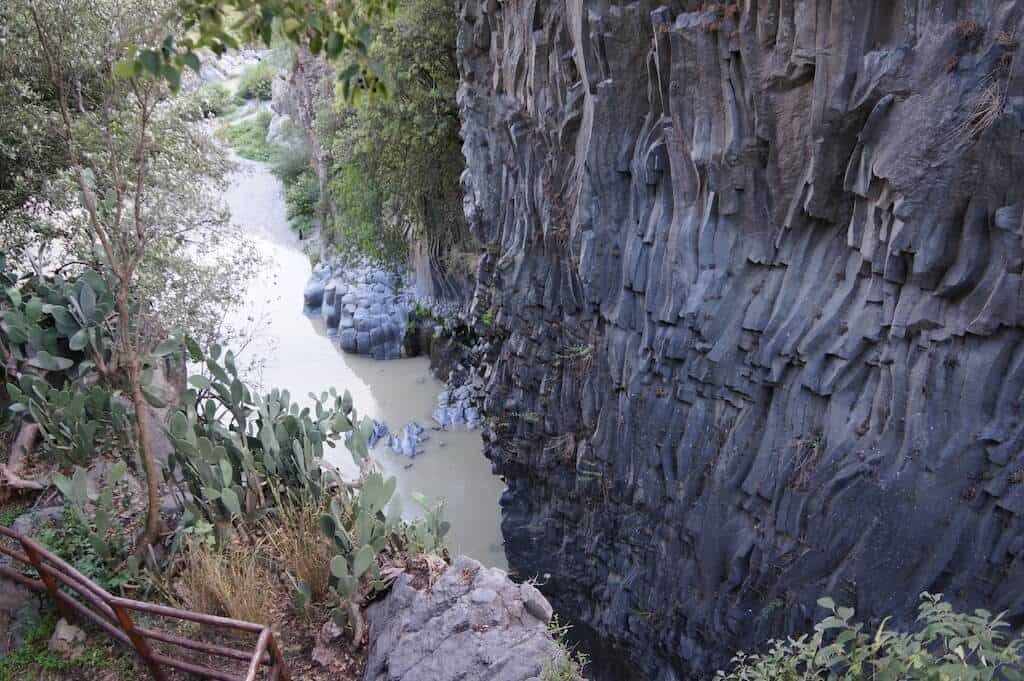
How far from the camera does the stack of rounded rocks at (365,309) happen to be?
1427 cm

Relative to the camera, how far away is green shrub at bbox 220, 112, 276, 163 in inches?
906

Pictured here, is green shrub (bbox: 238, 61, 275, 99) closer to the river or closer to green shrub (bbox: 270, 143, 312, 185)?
green shrub (bbox: 270, 143, 312, 185)

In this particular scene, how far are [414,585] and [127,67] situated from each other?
245cm

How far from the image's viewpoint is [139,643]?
2828 mm

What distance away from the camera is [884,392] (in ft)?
15.6

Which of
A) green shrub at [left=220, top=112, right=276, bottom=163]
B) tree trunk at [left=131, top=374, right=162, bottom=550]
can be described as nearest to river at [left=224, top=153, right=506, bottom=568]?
green shrub at [left=220, top=112, right=276, bottom=163]

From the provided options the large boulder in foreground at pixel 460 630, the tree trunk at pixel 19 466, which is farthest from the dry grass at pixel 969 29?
the tree trunk at pixel 19 466

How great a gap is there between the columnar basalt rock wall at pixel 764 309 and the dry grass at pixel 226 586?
3579mm

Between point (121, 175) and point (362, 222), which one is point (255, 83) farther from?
point (121, 175)

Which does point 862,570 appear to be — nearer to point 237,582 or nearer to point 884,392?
point 884,392

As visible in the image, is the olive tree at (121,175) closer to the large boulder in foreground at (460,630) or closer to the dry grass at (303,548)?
the dry grass at (303,548)

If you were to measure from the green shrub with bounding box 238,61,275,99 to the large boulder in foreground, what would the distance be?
80.9ft

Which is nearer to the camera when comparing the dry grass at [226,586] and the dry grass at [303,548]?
the dry grass at [226,586]

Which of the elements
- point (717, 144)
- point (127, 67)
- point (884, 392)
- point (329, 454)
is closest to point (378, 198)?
point (329, 454)
